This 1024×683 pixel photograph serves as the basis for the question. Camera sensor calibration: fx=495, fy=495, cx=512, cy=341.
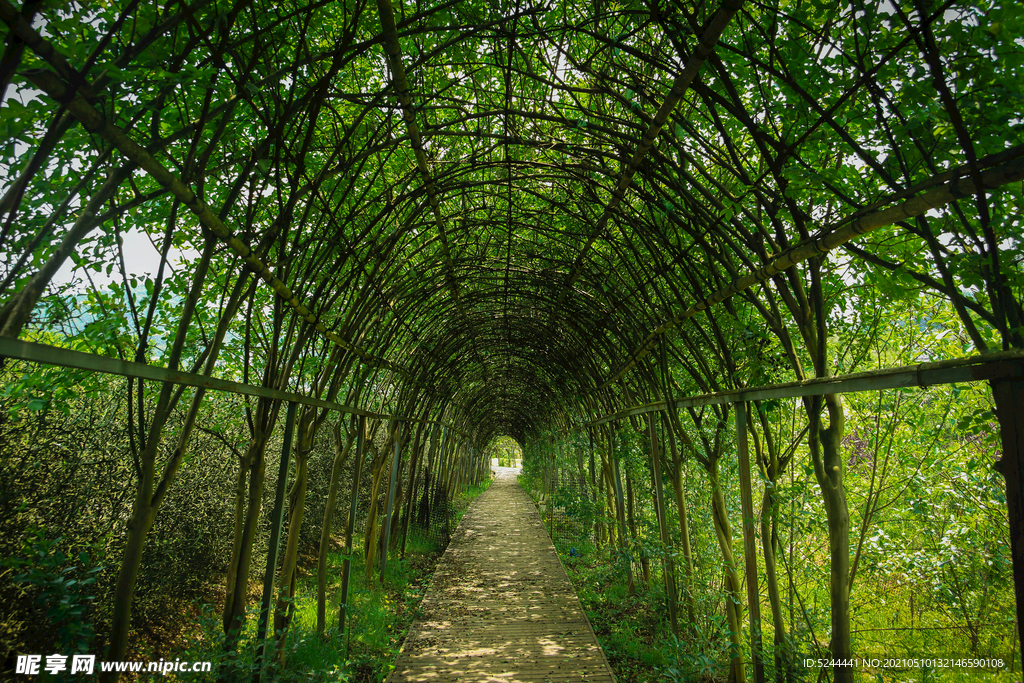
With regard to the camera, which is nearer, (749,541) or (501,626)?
(749,541)

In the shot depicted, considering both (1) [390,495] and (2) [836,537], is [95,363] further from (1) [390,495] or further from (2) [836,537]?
(1) [390,495]

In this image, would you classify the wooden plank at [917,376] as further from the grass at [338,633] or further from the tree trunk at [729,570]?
the grass at [338,633]

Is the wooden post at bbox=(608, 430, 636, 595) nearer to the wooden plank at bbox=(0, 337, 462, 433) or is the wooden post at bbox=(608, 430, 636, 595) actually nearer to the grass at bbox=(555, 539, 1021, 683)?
the grass at bbox=(555, 539, 1021, 683)

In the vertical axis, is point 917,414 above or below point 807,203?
below

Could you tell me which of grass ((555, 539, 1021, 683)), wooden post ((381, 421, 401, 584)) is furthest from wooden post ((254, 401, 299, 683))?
wooden post ((381, 421, 401, 584))

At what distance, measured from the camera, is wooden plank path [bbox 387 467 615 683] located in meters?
5.08

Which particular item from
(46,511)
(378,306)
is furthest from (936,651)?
(46,511)

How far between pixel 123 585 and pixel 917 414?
5791 mm

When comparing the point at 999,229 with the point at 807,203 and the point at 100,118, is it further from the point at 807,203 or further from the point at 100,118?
the point at 100,118

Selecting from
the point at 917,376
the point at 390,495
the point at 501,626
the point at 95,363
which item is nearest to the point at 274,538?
the point at 95,363

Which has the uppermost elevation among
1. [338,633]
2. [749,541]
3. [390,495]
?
[749,541]

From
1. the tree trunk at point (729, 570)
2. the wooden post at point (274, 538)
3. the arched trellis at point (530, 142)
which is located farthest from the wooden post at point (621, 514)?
the wooden post at point (274, 538)

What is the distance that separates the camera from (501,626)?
6.46 m

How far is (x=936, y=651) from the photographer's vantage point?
17.3 feet
